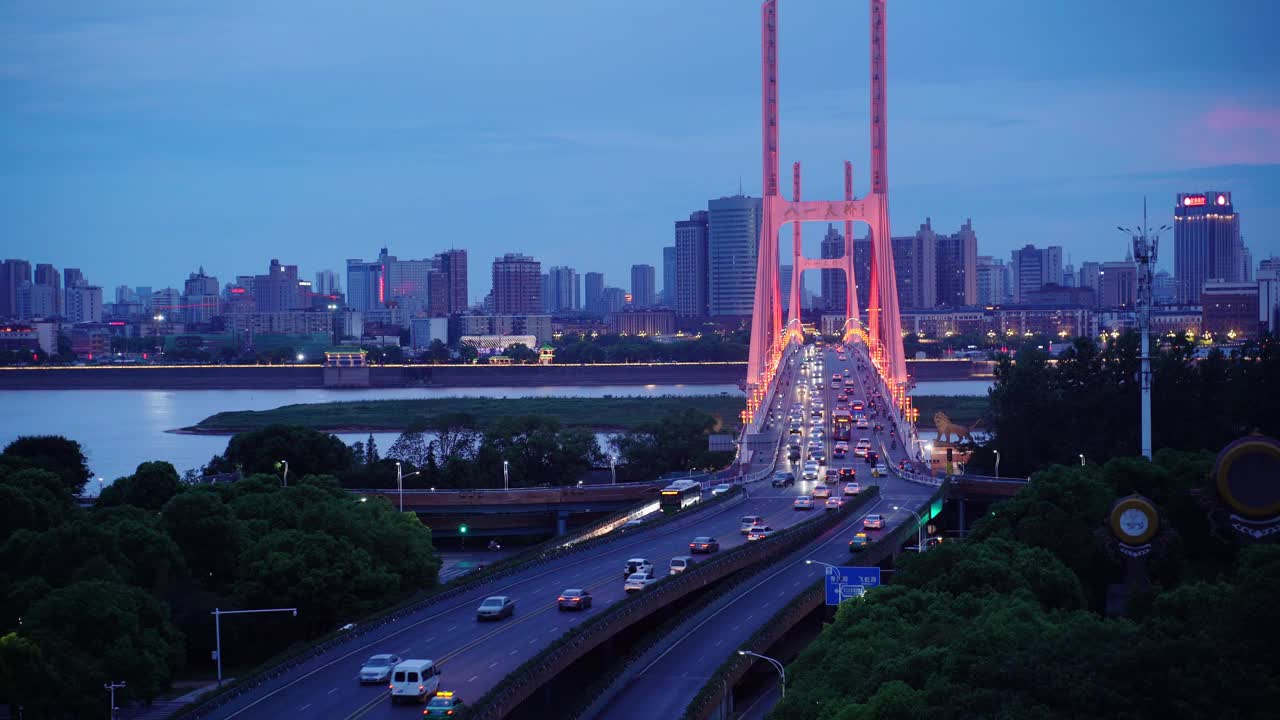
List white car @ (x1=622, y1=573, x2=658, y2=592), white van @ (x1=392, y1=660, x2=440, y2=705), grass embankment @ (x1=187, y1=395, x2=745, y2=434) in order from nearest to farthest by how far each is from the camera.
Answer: white van @ (x1=392, y1=660, x2=440, y2=705) < white car @ (x1=622, y1=573, x2=658, y2=592) < grass embankment @ (x1=187, y1=395, x2=745, y2=434)

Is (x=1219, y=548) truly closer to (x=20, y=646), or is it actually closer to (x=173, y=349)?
(x=20, y=646)

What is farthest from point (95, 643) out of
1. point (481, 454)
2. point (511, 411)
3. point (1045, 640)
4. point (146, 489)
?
point (511, 411)

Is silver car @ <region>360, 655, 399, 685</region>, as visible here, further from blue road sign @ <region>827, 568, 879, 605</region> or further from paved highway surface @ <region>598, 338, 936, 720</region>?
blue road sign @ <region>827, 568, 879, 605</region>

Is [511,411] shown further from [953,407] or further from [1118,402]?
[1118,402]

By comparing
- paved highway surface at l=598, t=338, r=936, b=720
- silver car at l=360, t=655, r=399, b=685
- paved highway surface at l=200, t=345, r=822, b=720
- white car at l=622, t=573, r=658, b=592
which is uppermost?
silver car at l=360, t=655, r=399, b=685

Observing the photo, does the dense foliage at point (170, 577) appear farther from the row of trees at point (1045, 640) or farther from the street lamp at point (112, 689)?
the row of trees at point (1045, 640)

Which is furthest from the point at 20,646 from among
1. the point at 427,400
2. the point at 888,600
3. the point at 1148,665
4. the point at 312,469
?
the point at 427,400

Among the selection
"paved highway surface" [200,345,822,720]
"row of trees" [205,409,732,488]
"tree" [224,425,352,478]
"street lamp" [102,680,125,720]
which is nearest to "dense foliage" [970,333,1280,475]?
"row of trees" [205,409,732,488]
